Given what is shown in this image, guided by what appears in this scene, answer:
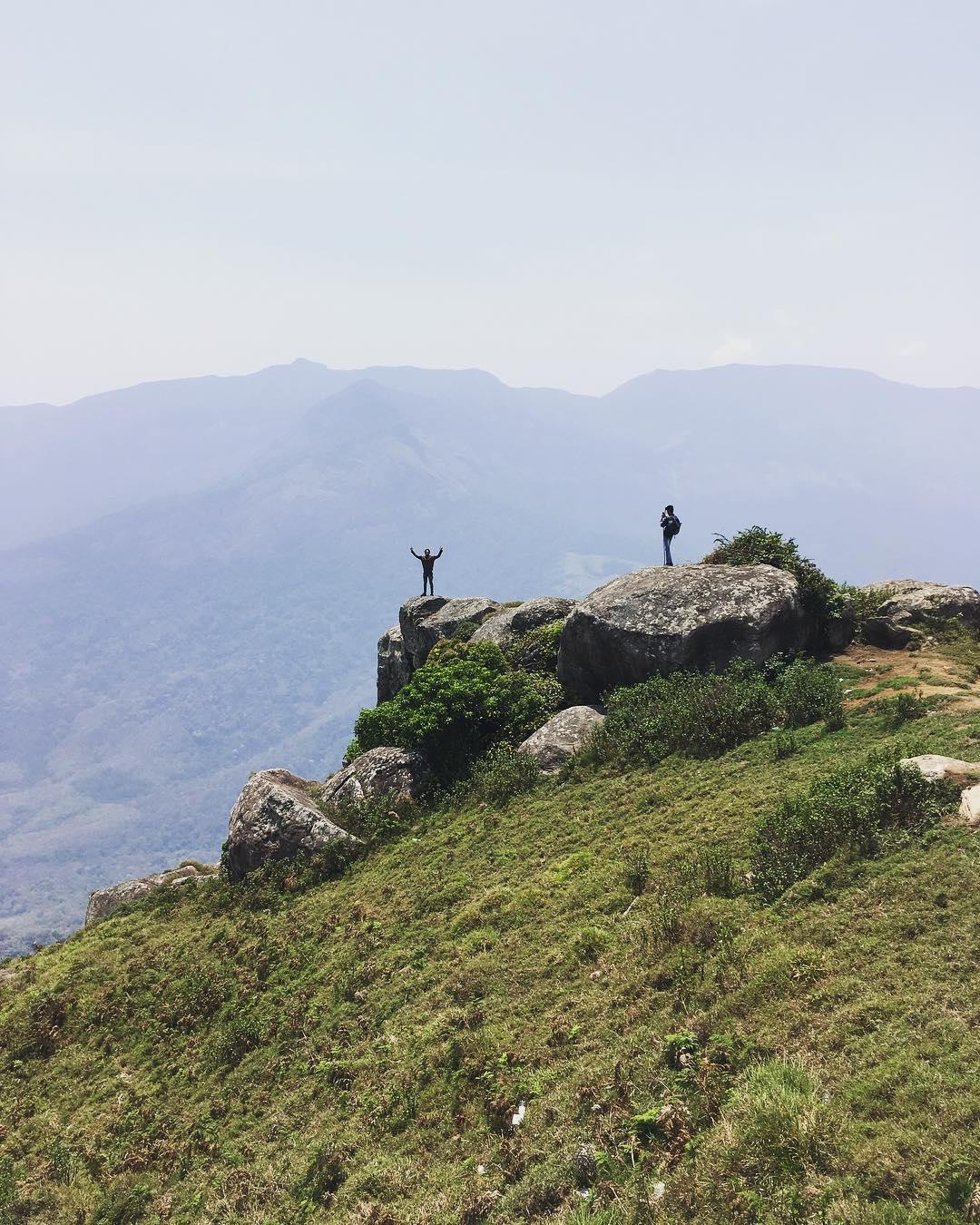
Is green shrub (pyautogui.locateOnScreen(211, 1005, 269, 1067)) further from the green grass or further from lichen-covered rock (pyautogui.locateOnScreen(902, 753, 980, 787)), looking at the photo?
lichen-covered rock (pyautogui.locateOnScreen(902, 753, 980, 787))

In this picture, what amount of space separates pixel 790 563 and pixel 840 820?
15293 millimetres

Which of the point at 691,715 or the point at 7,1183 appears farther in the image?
the point at 691,715

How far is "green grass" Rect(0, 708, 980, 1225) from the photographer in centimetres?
631

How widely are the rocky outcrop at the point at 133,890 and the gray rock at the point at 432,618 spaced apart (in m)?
16.4

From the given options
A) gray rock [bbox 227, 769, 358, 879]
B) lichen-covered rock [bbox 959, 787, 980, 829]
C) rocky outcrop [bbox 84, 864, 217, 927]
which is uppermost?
lichen-covered rock [bbox 959, 787, 980, 829]

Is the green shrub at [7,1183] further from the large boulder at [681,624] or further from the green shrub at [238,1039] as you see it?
→ the large boulder at [681,624]

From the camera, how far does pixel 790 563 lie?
2447cm

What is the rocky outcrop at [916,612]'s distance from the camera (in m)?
22.9

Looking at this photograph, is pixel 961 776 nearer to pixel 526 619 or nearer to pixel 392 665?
pixel 526 619

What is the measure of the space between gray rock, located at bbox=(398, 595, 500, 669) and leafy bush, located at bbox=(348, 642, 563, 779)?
1013cm

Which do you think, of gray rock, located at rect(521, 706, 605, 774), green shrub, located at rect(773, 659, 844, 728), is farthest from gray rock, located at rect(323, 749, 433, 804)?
green shrub, located at rect(773, 659, 844, 728)

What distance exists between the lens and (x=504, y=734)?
2256cm

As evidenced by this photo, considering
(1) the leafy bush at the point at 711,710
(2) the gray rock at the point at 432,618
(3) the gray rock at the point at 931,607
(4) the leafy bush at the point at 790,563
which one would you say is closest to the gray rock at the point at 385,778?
(1) the leafy bush at the point at 711,710

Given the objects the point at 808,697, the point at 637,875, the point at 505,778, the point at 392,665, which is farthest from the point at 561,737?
the point at 392,665
